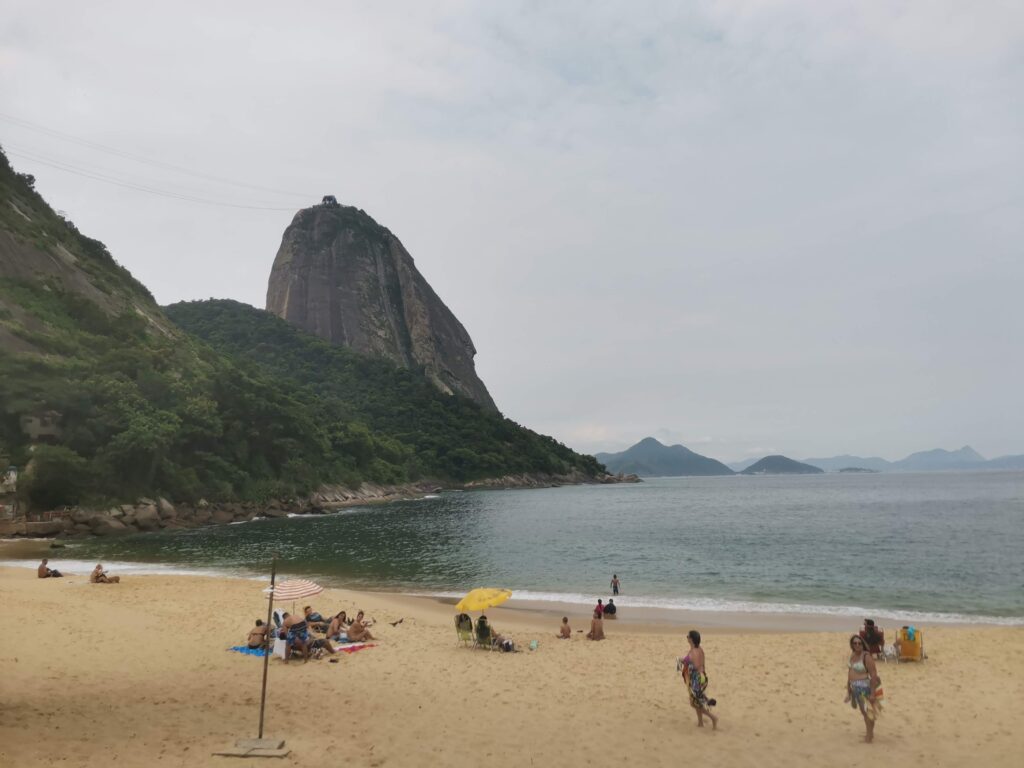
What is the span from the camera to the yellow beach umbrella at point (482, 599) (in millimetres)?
14867

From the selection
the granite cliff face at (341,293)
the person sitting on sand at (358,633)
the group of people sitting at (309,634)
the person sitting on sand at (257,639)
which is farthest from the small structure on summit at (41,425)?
the granite cliff face at (341,293)

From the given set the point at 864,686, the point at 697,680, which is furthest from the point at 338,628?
the point at 864,686

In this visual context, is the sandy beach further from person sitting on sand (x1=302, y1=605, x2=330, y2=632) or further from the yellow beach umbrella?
person sitting on sand (x1=302, y1=605, x2=330, y2=632)

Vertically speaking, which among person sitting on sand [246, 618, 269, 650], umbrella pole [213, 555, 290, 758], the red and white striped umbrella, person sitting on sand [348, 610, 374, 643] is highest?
the red and white striped umbrella

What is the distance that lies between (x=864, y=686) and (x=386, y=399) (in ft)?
455

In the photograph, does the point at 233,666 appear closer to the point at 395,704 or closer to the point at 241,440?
the point at 395,704

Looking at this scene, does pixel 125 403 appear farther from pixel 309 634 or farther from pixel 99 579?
pixel 309 634

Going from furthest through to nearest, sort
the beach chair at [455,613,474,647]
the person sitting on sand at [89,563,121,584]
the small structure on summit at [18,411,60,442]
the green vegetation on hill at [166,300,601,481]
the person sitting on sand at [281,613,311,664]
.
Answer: the green vegetation on hill at [166,300,601,481] < the small structure on summit at [18,411,60,442] < the person sitting on sand at [89,563,121,584] < the beach chair at [455,613,474,647] < the person sitting on sand at [281,613,311,664]

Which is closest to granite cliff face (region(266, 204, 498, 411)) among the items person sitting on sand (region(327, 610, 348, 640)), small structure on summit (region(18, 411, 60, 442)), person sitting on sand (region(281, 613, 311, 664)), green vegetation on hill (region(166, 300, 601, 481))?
green vegetation on hill (region(166, 300, 601, 481))

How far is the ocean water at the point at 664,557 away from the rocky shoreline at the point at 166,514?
310 cm

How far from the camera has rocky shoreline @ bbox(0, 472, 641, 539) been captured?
41.8 m

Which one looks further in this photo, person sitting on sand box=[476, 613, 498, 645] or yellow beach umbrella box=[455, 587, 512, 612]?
person sitting on sand box=[476, 613, 498, 645]

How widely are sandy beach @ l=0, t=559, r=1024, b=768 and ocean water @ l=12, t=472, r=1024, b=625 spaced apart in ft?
23.4

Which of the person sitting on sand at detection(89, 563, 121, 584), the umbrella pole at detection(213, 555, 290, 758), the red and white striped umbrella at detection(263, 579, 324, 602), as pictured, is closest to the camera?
the umbrella pole at detection(213, 555, 290, 758)
